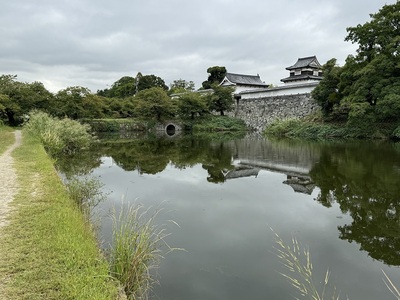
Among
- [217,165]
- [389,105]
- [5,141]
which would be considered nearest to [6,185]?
[217,165]

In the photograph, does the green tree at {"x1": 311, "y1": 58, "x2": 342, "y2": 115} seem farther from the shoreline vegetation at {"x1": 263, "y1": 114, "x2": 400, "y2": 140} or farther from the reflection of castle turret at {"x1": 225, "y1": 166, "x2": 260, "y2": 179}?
the reflection of castle turret at {"x1": 225, "y1": 166, "x2": 260, "y2": 179}

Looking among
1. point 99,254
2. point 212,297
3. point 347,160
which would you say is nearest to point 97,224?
point 99,254

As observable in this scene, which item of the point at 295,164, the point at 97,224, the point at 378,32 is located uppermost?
the point at 378,32

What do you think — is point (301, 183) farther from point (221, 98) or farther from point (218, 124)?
point (221, 98)

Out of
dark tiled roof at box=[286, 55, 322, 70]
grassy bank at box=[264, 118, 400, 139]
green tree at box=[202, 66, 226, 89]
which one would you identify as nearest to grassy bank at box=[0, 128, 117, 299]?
grassy bank at box=[264, 118, 400, 139]

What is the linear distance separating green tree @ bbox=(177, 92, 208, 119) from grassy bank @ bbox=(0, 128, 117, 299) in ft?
120

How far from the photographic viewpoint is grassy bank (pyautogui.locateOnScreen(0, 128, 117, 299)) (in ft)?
10.1

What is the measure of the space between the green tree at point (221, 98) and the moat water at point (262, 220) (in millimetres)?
30271

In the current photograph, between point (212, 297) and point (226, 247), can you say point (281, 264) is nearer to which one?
point (226, 247)

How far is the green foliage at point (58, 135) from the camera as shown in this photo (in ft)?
46.8

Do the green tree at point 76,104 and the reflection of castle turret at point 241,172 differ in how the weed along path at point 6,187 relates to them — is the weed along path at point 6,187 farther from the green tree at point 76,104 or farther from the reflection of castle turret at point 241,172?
the green tree at point 76,104

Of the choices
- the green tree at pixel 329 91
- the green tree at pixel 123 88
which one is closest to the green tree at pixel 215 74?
the green tree at pixel 123 88

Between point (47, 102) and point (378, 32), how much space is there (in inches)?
1227

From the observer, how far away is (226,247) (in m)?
5.44
